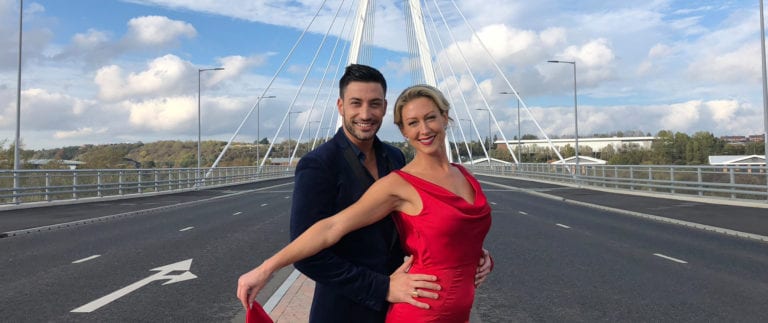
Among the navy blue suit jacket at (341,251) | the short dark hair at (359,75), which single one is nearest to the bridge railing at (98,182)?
the short dark hair at (359,75)

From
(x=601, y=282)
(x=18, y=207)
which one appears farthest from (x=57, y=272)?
(x=18, y=207)

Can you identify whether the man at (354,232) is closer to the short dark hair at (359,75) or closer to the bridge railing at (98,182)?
the short dark hair at (359,75)

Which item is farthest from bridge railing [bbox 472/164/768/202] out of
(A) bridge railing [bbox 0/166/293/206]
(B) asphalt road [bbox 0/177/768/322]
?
(A) bridge railing [bbox 0/166/293/206]

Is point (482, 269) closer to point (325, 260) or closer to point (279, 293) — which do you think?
point (325, 260)

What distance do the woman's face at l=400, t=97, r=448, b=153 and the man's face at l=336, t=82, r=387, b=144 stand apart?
19cm

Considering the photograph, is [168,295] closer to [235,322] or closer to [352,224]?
[235,322]

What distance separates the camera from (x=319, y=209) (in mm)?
2195

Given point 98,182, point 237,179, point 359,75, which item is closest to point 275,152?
point 237,179

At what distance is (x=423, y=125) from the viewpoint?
7.26 feet

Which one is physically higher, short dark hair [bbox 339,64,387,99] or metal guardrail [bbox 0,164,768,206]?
short dark hair [bbox 339,64,387,99]

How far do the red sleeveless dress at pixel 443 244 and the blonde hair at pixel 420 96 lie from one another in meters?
0.27

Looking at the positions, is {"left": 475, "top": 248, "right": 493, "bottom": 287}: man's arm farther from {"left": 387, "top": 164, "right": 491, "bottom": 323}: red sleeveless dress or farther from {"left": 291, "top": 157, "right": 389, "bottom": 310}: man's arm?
{"left": 291, "top": 157, "right": 389, "bottom": 310}: man's arm

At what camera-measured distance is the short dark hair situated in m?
2.42

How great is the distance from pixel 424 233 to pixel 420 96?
1.66 feet
